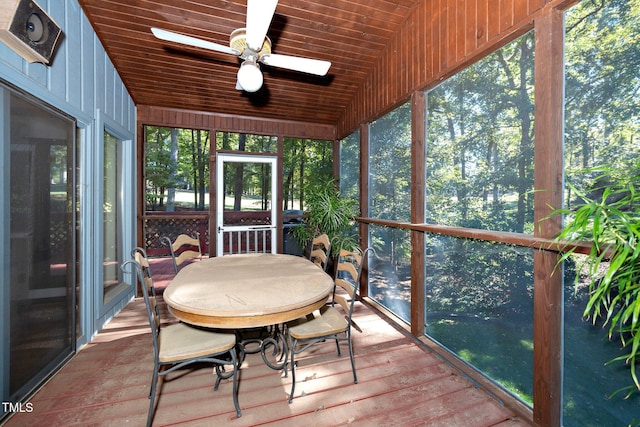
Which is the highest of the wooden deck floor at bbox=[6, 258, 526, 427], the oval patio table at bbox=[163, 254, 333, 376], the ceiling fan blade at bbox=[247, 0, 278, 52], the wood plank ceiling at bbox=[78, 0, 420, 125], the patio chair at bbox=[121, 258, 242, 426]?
the wood plank ceiling at bbox=[78, 0, 420, 125]

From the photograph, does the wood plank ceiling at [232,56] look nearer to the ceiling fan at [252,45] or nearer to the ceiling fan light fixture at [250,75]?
the ceiling fan at [252,45]

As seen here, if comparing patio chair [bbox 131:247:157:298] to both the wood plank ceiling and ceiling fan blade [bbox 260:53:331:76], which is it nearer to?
ceiling fan blade [bbox 260:53:331:76]

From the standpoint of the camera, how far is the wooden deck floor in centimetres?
164

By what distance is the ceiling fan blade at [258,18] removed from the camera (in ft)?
4.76

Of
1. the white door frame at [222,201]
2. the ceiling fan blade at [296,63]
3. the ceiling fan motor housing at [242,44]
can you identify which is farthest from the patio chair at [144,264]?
the white door frame at [222,201]

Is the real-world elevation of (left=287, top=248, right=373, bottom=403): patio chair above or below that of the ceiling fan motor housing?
below

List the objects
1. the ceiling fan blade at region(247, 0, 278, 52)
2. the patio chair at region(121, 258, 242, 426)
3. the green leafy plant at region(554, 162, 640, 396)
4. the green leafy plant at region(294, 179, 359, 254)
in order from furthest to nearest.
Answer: the green leafy plant at region(294, 179, 359, 254), the patio chair at region(121, 258, 242, 426), the ceiling fan blade at region(247, 0, 278, 52), the green leafy plant at region(554, 162, 640, 396)

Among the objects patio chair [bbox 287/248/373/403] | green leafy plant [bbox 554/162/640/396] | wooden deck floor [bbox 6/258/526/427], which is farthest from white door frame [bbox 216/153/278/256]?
green leafy plant [bbox 554/162/640/396]

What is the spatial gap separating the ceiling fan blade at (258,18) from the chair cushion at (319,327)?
6.42ft

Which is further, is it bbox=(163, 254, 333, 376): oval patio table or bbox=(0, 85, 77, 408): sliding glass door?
bbox=(0, 85, 77, 408): sliding glass door

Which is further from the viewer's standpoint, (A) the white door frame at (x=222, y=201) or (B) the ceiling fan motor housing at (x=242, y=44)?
(A) the white door frame at (x=222, y=201)

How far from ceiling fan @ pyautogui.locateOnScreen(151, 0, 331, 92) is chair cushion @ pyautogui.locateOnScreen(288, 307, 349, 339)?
1.73 metres

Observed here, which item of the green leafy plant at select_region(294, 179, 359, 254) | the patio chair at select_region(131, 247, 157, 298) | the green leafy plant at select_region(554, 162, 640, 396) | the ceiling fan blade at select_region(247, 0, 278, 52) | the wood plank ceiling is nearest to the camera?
the green leafy plant at select_region(554, 162, 640, 396)

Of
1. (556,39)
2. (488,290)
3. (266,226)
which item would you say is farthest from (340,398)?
(266,226)
